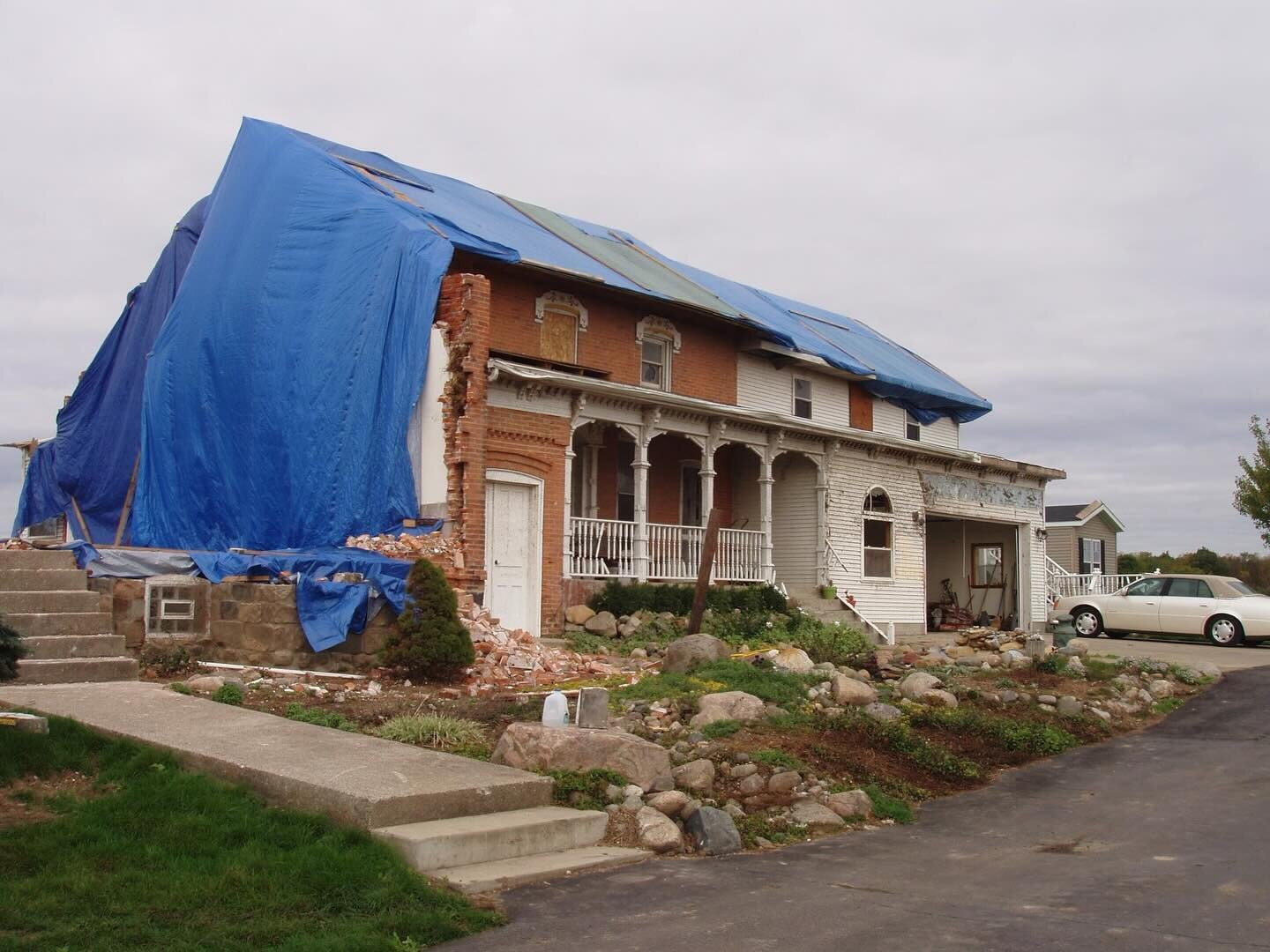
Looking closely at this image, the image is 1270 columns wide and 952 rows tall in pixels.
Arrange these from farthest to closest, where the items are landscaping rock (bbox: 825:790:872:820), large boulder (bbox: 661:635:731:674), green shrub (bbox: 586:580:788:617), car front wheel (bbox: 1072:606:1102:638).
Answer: car front wheel (bbox: 1072:606:1102:638)
green shrub (bbox: 586:580:788:617)
large boulder (bbox: 661:635:731:674)
landscaping rock (bbox: 825:790:872:820)

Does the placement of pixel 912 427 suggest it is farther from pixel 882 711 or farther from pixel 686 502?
pixel 882 711

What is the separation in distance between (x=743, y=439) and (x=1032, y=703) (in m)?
9.66

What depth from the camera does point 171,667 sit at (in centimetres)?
1419

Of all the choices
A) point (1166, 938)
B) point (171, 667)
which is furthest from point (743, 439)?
point (1166, 938)

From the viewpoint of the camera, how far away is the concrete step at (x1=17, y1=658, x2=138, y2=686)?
11883 millimetres

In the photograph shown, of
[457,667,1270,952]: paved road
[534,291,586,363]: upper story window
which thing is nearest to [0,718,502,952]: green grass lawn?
[457,667,1270,952]: paved road

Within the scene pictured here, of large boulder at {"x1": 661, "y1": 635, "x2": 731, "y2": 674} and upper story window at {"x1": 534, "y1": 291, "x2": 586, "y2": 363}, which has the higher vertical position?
upper story window at {"x1": 534, "y1": 291, "x2": 586, "y2": 363}

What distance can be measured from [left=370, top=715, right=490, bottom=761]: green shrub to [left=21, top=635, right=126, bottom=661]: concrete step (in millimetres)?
4646

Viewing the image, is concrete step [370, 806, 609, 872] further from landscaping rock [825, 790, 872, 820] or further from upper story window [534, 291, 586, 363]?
upper story window [534, 291, 586, 363]

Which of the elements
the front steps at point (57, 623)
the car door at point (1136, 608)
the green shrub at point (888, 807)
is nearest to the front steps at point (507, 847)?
the green shrub at point (888, 807)

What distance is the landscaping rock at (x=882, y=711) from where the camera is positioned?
37.7 ft

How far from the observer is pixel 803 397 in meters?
26.4

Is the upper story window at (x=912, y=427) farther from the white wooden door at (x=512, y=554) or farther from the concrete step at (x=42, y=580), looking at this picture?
the concrete step at (x=42, y=580)

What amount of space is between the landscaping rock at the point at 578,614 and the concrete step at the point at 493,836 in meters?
10.3
